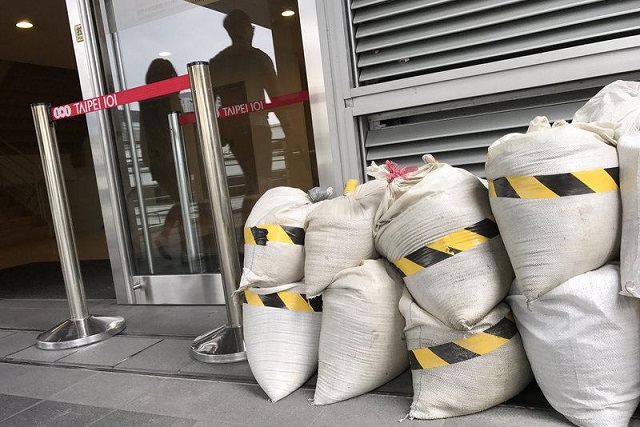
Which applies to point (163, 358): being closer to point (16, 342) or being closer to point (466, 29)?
point (16, 342)

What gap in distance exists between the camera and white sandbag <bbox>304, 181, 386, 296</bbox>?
5.90 feet

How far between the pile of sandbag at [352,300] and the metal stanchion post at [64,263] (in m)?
1.69

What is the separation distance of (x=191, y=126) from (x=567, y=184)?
264cm

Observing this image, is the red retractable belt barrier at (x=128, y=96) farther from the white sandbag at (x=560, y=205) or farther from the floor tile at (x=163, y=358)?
the white sandbag at (x=560, y=205)

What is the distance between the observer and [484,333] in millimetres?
1521

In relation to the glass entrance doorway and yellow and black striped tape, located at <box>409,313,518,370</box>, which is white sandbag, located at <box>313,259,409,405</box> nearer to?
yellow and black striped tape, located at <box>409,313,518,370</box>

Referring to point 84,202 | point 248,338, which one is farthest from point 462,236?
point 84,202

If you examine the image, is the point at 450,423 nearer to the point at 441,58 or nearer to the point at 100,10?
the point at 441,58

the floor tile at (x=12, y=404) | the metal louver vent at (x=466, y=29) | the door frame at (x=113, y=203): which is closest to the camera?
the floor tile at (x=12, y=404)

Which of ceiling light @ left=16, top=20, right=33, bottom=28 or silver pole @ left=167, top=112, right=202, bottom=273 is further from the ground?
ceiling light @ left=16, top=20, right=33, bottom=28

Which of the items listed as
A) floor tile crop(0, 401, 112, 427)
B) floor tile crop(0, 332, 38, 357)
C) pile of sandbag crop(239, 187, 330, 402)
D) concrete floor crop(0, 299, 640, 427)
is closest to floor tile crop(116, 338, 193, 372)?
concrete floor crop(0, 299, 640, 427)

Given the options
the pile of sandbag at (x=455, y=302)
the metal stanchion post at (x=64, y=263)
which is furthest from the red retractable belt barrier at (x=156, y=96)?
the pile of sandbag at (x=455, y=302)

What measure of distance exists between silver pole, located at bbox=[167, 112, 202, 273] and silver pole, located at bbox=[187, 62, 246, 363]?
110cm

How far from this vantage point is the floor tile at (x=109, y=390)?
2.04 m
